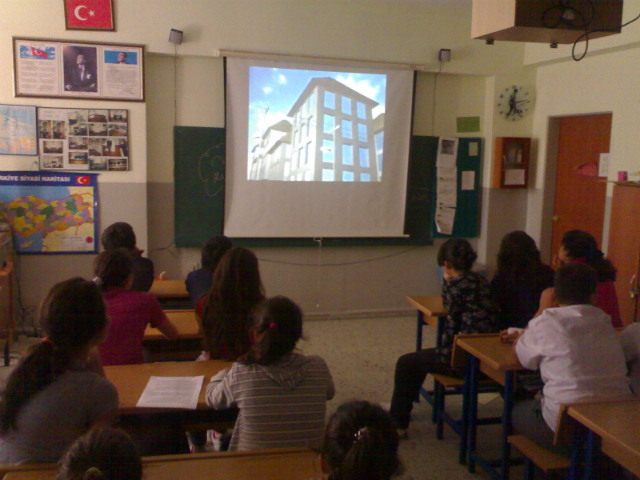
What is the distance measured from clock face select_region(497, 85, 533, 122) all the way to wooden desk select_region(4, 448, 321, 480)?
Result: 464 cm

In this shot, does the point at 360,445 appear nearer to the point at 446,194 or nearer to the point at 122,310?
the point at 122,310

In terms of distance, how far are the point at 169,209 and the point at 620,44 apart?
3.88m

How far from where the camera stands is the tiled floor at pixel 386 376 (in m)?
2.79

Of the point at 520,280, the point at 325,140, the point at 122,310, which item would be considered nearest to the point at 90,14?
the point at 325,140

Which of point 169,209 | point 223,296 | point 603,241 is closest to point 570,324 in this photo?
point 223,296

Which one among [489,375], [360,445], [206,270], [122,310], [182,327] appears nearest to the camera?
[360,445]

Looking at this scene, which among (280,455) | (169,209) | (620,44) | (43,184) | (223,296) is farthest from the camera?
(169,209)

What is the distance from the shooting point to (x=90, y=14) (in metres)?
4.36

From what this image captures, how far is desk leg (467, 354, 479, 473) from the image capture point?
8.57ft

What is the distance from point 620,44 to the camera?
4164mm

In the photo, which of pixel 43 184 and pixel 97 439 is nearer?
pixel 97 439

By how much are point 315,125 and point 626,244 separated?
108 inches

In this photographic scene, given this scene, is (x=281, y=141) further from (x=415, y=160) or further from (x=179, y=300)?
(x=179, y=300)

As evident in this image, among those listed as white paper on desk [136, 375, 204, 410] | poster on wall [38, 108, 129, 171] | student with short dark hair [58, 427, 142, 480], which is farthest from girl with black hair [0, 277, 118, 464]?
poster on wall [38, 108, 129, 171]
